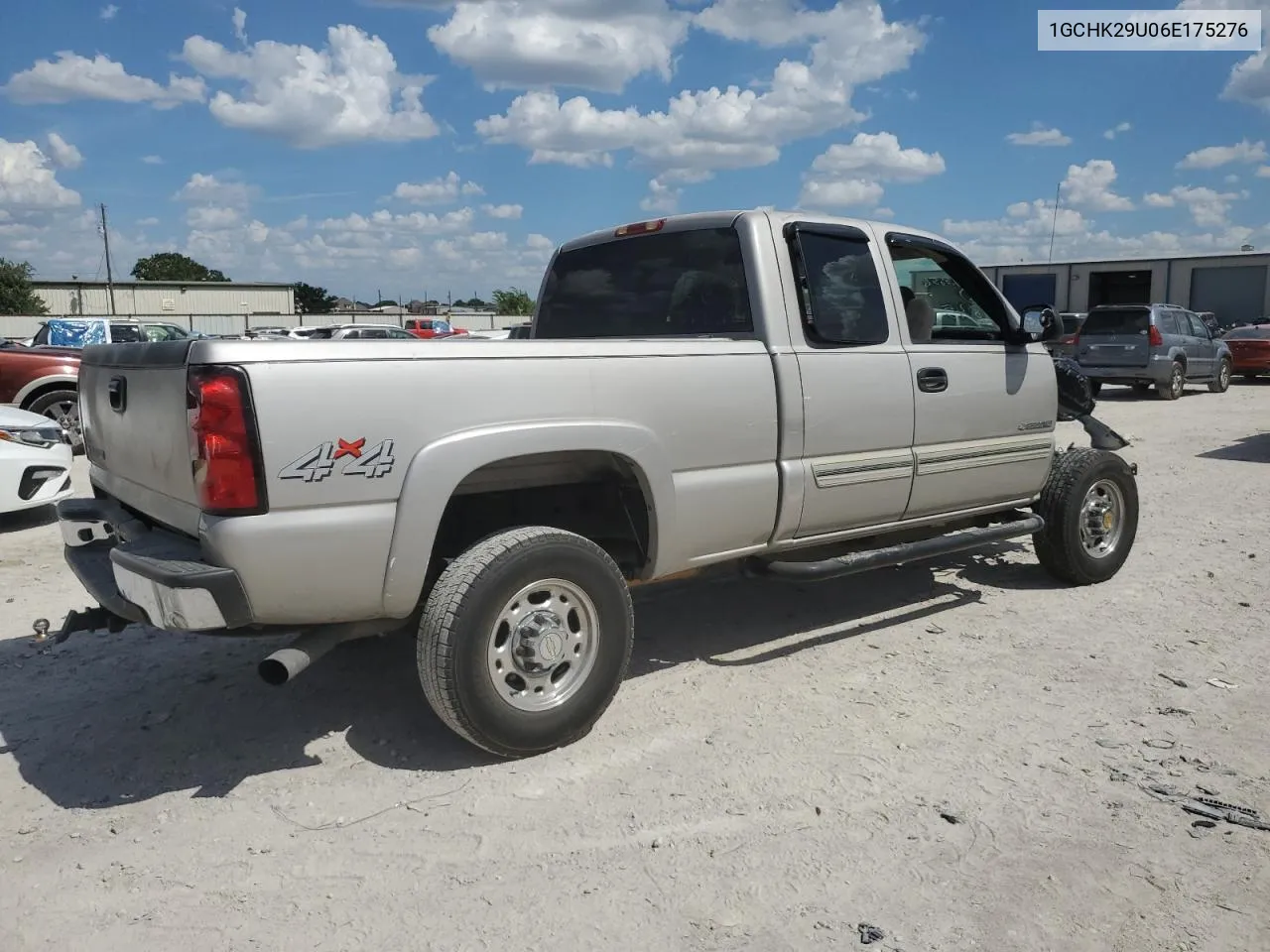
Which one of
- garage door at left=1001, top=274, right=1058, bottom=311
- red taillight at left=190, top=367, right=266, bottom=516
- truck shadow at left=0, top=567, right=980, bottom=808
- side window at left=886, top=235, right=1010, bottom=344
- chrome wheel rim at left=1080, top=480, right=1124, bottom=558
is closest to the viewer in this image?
red taillight at left=190, top=367, right=266, bottom=516

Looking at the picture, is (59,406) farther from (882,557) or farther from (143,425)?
(882,557)

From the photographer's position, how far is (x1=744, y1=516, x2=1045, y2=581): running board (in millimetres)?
4387

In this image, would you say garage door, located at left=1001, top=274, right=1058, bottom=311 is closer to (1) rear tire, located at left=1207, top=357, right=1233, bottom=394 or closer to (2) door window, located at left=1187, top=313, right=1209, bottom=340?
(1) rear tire, located at left=1207, top=357, right=1233, bottom=394

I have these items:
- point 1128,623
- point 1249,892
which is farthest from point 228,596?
point 1128,623

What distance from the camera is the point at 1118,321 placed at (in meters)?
18.6

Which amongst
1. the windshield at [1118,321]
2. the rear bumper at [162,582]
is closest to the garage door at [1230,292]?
the windshield at [1118,321]

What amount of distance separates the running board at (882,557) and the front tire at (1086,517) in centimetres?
33

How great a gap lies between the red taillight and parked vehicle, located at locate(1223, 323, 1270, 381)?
24.0 metres

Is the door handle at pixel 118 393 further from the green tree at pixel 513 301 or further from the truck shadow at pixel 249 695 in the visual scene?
the green tree at pixel 513 301

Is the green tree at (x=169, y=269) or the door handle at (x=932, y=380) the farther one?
the green tree at (x=169, y=269)

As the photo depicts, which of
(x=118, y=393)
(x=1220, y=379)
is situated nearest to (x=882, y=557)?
(x=118, y=393)

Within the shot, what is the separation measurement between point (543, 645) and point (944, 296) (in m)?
3.05

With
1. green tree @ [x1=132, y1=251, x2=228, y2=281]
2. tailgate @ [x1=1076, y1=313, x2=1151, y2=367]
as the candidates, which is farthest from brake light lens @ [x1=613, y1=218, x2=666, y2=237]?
green tree @ [x1=132, y1=251, x2=228, y2=281]

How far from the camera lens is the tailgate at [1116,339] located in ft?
59.8
